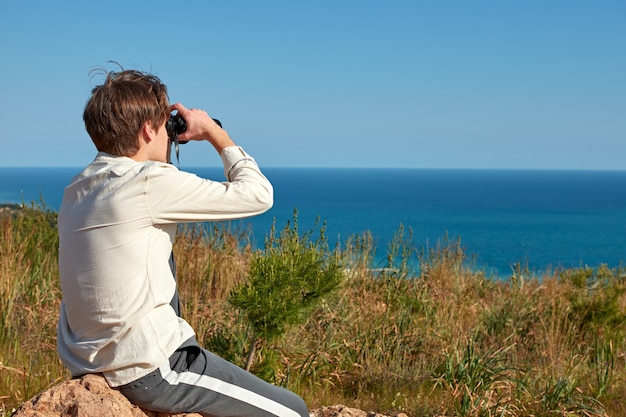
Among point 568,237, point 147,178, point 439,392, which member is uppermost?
point 147,178

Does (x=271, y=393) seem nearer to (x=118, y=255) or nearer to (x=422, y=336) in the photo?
(x=118, y=255)

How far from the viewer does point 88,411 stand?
234 cm

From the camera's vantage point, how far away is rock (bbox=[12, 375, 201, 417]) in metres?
2.34

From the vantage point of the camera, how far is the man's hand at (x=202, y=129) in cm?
265

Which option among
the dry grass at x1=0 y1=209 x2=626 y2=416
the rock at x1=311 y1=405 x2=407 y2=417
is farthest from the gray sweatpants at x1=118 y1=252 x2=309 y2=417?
the dry grass at x1=0 y1=209 x2=626 y2=416

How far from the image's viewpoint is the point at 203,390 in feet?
7.89

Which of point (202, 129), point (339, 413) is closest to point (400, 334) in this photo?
point (339, 413)

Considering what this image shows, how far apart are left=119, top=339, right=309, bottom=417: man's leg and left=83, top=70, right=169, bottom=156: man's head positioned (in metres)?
0.75

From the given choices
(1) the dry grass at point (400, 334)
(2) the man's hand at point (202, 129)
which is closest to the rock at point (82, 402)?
(2) the man's hand at point (202, 129)

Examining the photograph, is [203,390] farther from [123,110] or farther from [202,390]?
[123,110]

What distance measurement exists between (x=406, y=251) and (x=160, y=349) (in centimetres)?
534

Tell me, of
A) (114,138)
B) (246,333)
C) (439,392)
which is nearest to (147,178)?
(114,138)

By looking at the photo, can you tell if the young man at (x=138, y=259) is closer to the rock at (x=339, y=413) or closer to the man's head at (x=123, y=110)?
the man's head at (x=123, y=110)

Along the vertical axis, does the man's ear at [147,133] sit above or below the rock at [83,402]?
above
